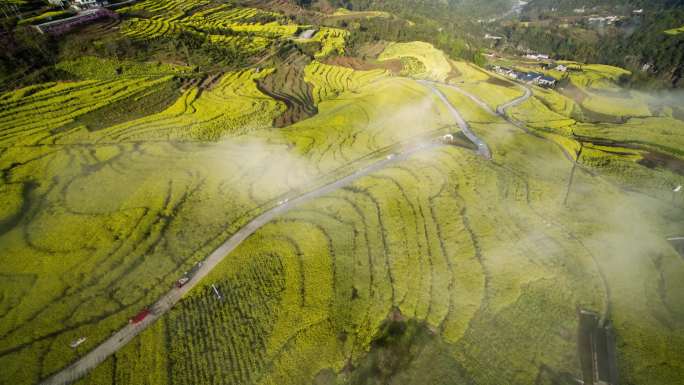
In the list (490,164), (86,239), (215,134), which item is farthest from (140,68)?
(490,164)

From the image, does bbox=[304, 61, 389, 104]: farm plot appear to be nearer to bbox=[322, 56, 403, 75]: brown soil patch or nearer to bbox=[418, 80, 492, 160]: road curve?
bbox=[322, 56, 403, 75]: brown soil patch

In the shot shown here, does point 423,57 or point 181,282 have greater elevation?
point 423,57

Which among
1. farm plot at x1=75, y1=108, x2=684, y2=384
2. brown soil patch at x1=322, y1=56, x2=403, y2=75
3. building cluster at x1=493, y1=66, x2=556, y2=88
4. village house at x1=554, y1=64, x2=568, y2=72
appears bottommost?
farm plot at x1=75, y1=108, x2=684, y2=384

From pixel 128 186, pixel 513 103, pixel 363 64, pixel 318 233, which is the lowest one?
pixel 318 233

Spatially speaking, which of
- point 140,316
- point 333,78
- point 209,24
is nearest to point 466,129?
point 333,78

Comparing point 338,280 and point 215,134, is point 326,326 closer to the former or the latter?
point 338,280

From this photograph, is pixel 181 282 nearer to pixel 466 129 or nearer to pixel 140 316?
pixel 140 316

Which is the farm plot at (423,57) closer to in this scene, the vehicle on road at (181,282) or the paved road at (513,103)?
the paved road at (513,103)

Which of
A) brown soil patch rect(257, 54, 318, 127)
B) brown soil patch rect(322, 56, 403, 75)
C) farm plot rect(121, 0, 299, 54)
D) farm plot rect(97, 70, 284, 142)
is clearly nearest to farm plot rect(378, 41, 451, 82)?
brown soil patch rect(322, 56, 403, 75)
